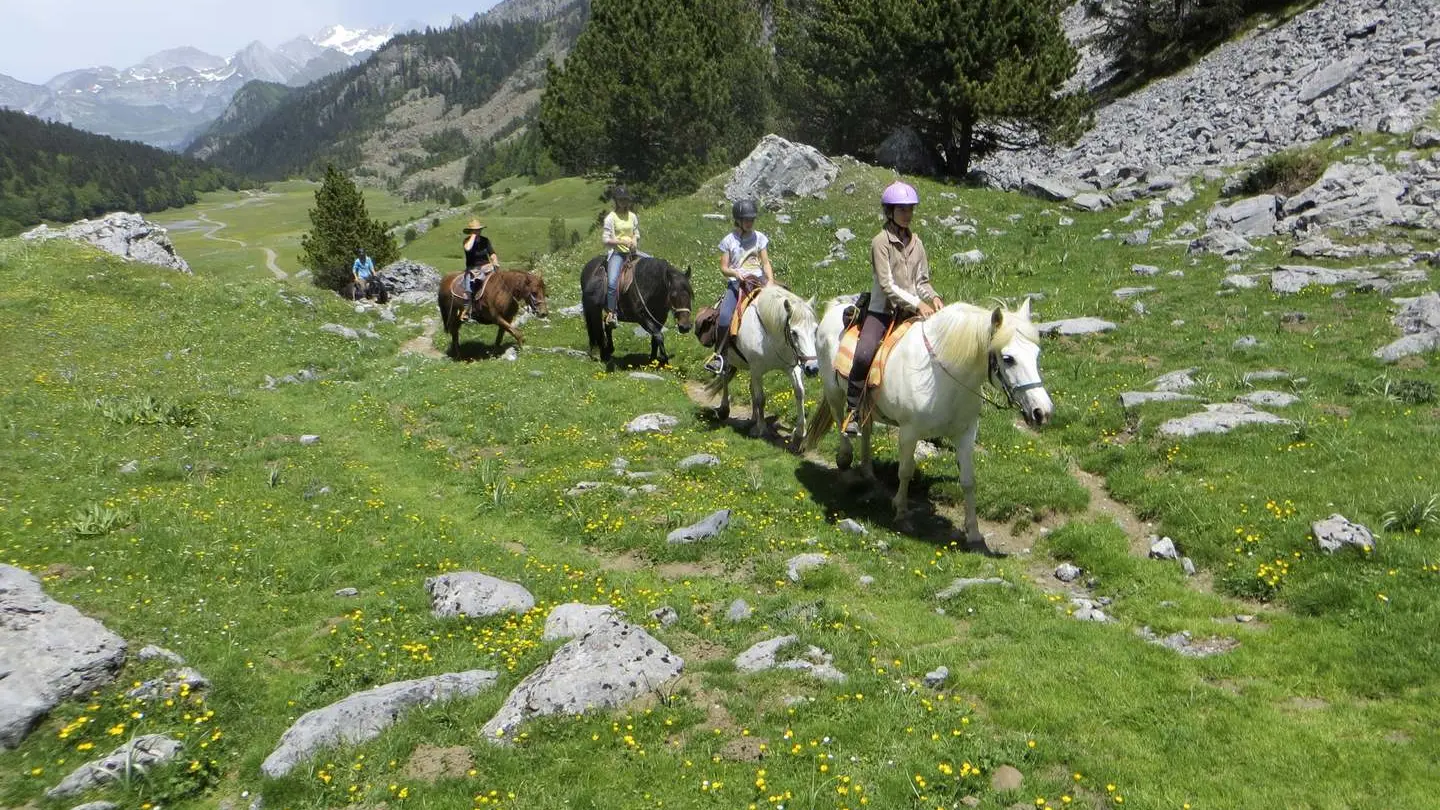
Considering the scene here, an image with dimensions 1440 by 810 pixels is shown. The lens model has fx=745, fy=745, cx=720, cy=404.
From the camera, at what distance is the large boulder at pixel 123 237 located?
33.0 metres

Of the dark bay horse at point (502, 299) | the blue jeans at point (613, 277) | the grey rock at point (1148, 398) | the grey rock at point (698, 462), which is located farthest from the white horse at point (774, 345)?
the dark bay horse at point (502, 299)

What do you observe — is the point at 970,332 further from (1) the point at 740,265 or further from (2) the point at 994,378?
(1) the point at 740,265

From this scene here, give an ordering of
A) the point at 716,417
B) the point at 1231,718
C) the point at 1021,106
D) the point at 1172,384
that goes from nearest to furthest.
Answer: the point at 1231,718
the point at 1172,384
the point at 716,417
the point at 1021,106

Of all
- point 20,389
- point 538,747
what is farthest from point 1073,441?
point 20,389

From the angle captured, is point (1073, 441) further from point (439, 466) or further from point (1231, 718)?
point (439, 466)

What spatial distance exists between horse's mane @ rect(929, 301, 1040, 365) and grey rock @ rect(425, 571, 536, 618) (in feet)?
19.7

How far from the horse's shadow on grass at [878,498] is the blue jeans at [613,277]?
855cm

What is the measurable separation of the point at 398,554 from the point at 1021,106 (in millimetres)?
34621

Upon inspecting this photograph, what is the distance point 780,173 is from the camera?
3600 centimetres

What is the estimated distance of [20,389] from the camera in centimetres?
1617

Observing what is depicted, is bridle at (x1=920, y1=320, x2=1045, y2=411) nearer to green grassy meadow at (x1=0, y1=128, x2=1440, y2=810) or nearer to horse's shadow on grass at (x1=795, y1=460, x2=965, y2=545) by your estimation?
green grassy meadow at (x1=0, y1=128, x2=1440, y2=810)

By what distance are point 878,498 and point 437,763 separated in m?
7.56

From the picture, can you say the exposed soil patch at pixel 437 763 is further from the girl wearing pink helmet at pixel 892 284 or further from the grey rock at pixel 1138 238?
the grey rock at pixel 1138 238

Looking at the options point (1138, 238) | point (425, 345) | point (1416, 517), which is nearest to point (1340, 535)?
point (1416, 517)
